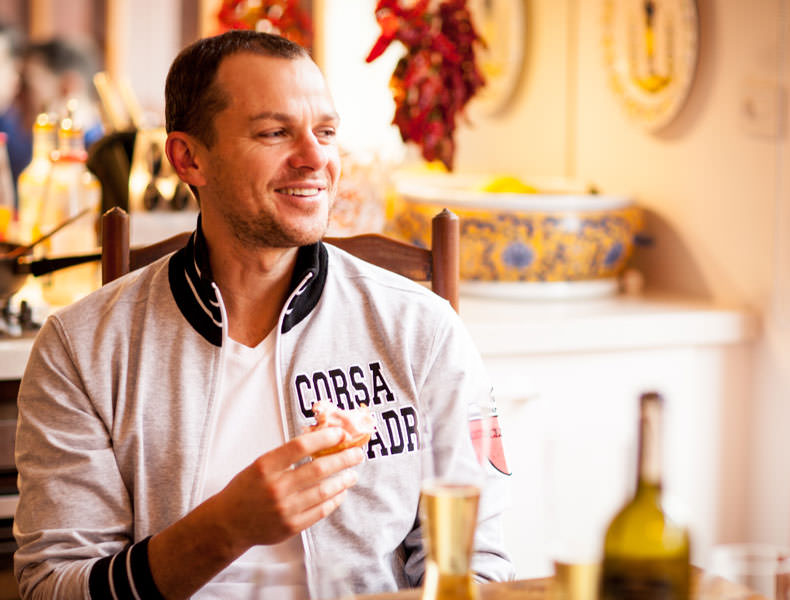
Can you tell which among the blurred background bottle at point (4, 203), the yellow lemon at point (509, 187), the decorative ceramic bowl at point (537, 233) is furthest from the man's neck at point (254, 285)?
the blurred background bottle at point (4, 203)

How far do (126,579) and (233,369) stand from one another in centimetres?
27

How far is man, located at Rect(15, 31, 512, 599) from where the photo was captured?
42.6 inches

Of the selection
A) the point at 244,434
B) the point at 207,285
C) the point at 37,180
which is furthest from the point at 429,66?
the point at 244,434

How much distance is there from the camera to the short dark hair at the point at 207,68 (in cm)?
119

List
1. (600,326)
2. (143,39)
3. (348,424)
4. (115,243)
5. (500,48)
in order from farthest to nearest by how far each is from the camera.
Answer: (143,39) < (500,48) < (600,326) < (115,243) < (348,424)

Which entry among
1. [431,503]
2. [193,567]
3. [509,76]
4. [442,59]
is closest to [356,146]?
[442,59]

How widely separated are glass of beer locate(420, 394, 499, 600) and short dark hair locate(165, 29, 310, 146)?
64cm

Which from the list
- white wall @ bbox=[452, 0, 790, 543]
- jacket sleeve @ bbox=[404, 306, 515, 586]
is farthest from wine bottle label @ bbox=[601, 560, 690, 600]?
white wall @ bbox=[452, 0, 790, 543]

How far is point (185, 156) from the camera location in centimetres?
125

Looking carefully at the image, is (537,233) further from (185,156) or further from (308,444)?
(308,444)

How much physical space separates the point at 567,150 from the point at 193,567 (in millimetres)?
1898

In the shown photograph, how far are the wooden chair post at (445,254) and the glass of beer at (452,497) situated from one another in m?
0.71

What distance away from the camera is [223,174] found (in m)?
1.19

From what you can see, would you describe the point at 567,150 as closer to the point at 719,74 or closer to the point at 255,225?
the point at 719,74
